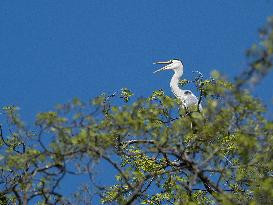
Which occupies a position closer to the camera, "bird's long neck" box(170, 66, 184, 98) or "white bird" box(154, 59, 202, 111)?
"white bird" box(154, 59, 202, 111)

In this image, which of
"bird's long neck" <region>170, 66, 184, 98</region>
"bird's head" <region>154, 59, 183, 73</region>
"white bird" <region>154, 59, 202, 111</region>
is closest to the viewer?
"white bird" <region>154, 59, 202, 111</region>

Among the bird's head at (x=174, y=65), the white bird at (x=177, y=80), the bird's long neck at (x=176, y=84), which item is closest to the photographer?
the white bird at (x=177, y=80)

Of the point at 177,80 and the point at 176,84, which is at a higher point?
the point at 177,80

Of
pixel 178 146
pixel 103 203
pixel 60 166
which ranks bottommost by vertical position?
pixel 60 166

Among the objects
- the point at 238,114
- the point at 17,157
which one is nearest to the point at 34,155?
the point at 17,157

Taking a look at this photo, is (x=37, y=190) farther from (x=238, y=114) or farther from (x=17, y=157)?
(x=238, y=114)

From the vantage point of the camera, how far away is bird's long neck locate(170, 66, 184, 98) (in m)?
14.7

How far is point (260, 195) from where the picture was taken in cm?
786

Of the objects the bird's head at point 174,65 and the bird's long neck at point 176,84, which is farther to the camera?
the bird's head at point 174,65

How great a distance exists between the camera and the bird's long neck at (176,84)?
577 inches

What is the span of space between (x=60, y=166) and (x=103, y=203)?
18.7 feet

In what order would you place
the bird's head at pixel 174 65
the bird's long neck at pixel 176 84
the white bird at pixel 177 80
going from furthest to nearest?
1. the bird's head at pixel 174 65
2. the bird's long neck at pixel 176 84
3. the white bird at pixel 177 80

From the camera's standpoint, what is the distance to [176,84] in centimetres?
1554

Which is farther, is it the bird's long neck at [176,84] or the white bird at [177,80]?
the bird's long neck at [176,84]
